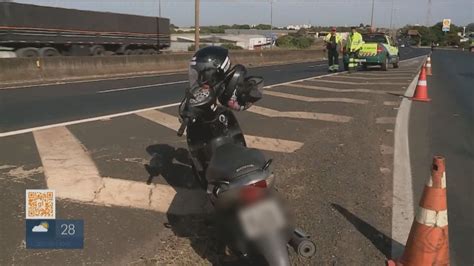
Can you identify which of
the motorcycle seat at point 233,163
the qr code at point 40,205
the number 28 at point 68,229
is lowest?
the number 28 at point 68,229

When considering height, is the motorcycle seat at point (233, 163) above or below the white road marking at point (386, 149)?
above

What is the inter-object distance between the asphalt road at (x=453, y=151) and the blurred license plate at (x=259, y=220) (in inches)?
67.5

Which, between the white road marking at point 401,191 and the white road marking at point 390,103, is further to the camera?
the white road marking at point 390,103

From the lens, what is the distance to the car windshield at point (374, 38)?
25.9 metres

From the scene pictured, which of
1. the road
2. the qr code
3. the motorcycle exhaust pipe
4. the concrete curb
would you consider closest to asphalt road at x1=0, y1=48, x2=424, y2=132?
the road

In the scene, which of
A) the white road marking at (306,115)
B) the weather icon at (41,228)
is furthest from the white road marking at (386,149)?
the weather icon at (41,228)

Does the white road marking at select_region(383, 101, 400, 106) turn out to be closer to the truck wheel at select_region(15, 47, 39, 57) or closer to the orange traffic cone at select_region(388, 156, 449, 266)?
the orange traffic cone at select_region(388, 156, 449, 266)

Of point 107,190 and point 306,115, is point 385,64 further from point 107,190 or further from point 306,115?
point 107,190

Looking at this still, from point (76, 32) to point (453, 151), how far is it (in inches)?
1087

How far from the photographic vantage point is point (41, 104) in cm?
1182

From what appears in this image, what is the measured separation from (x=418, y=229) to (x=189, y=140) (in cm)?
190

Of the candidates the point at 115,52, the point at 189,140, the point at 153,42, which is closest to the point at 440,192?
the point at 189,140

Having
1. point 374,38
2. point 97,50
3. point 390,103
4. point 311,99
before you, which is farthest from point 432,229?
point 97,50

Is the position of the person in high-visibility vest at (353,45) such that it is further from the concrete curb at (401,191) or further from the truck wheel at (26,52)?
the truck wheel at (26,52)
